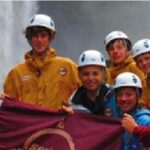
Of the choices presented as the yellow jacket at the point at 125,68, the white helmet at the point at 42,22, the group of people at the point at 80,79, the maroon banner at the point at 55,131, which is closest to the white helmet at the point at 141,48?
the group of people at the point at 80,79

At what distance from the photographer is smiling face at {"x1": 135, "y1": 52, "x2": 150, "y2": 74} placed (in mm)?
10398

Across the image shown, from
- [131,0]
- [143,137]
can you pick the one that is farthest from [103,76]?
[131,0]

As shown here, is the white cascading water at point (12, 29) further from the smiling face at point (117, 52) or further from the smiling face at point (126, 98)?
the smiling face at point (126, 98)

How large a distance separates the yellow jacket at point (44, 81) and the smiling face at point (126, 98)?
4.08 ft

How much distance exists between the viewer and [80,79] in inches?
397

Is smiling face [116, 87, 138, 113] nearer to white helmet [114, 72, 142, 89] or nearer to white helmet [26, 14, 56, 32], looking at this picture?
white helmet [114, 72, 142, 89]

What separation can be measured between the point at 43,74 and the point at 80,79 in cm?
52

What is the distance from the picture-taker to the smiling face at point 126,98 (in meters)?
8.95

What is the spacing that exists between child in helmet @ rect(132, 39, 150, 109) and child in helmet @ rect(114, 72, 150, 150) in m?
0.88

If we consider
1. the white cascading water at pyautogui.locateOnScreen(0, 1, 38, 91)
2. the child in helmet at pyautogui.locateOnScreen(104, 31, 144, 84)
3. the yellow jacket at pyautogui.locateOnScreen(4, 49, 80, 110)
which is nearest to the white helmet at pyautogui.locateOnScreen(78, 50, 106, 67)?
the yellow jacket at pyautogui.locateOnScreen(4, 49, 80, 110)

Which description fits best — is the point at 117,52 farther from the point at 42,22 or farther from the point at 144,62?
the point at 42,22

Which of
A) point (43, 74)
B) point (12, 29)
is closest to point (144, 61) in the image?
point (43, 74)

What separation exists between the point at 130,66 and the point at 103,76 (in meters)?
1.23

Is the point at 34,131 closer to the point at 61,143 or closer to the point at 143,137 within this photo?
the point at 61,143
